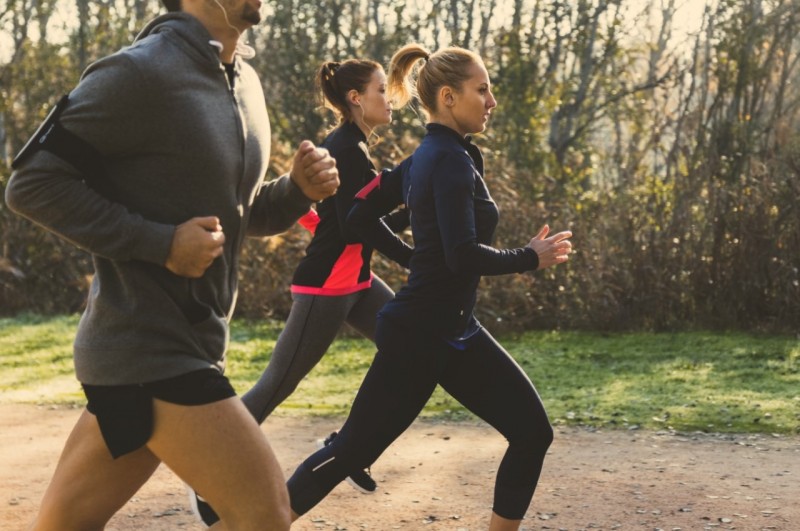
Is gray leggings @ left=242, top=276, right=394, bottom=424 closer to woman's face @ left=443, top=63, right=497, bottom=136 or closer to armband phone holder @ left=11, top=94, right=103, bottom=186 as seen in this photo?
woman's face @ left=443, top=63, right=497, bottom=136

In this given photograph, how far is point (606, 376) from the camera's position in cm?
880

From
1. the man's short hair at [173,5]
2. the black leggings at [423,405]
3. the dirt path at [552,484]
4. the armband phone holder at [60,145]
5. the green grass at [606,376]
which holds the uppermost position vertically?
the man's short hair at [173,5]

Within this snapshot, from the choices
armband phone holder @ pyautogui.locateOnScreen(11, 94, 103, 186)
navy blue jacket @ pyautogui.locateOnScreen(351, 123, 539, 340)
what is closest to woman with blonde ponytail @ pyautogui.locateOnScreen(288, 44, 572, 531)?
navy blue jacket @ pyautogui.locateOnScreen(351, 123, 539, 340)

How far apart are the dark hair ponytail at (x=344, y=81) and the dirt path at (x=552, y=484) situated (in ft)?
5.91

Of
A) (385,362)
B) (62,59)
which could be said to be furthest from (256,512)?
(62,59)

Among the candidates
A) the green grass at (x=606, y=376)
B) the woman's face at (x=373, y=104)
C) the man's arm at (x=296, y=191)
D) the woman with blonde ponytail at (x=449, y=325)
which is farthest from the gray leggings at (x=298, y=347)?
the green grass at (x=606, y=376)

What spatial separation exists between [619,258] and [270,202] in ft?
27.1

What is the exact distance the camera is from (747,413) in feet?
23.7

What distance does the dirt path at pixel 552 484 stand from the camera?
4863mm

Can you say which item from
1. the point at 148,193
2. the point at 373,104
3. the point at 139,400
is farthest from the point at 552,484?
the point at 148,193

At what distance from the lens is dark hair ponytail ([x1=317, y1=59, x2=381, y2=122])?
5.21 metres

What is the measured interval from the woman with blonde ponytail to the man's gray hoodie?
1056 millimetres

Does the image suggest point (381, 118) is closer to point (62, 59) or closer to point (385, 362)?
point (385, 362)

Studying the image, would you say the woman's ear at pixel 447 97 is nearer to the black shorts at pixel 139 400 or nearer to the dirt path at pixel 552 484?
the black shorts at pixel 139 400
